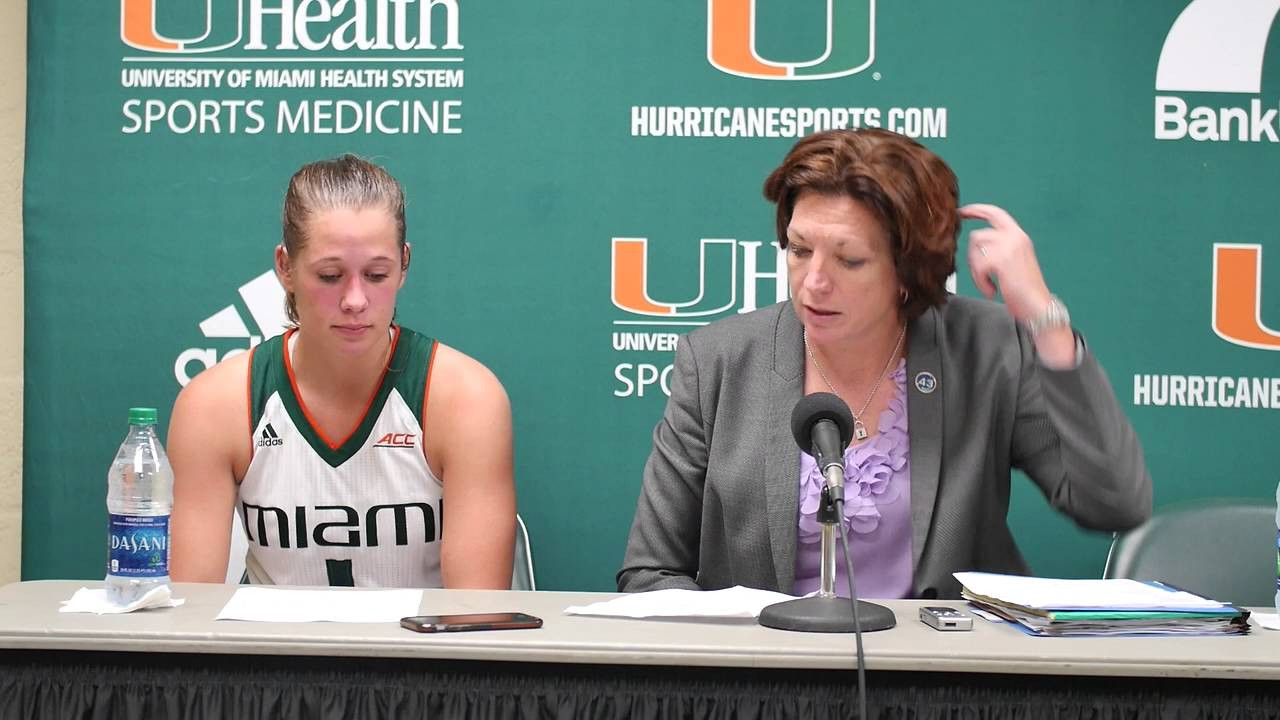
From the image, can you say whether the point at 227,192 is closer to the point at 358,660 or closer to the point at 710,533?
the point at 710,533

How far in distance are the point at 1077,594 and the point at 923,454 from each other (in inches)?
16.5

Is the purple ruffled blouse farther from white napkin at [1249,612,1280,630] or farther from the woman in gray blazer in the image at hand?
white napkin at [1249,612,1280,630]

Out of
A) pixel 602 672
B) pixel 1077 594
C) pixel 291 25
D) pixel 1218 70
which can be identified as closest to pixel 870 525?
pixel 1077 594

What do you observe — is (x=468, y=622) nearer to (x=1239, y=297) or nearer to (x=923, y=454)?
(x=923, y=454)

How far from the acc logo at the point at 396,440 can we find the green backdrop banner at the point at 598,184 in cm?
65

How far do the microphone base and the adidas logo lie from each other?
102 centimetres

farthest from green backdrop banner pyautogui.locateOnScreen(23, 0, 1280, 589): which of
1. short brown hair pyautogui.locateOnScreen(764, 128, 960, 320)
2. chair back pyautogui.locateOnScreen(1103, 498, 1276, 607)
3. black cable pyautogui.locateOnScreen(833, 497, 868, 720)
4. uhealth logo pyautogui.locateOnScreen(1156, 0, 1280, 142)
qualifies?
black cable pyautogui.locateOnScreen(833, 497, 868, 720)

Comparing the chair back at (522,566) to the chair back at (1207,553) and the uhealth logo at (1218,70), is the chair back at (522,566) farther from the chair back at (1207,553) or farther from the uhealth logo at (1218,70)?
the uhealth logo at (1218,70)

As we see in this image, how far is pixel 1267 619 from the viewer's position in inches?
61.9

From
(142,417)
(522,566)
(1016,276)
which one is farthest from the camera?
(522,566)

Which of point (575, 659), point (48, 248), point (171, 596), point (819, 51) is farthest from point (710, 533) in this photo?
point (48, 248)

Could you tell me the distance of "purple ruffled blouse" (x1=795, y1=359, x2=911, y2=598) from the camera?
6.30ft

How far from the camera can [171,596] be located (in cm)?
163

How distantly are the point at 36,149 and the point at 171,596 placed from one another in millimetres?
1650
